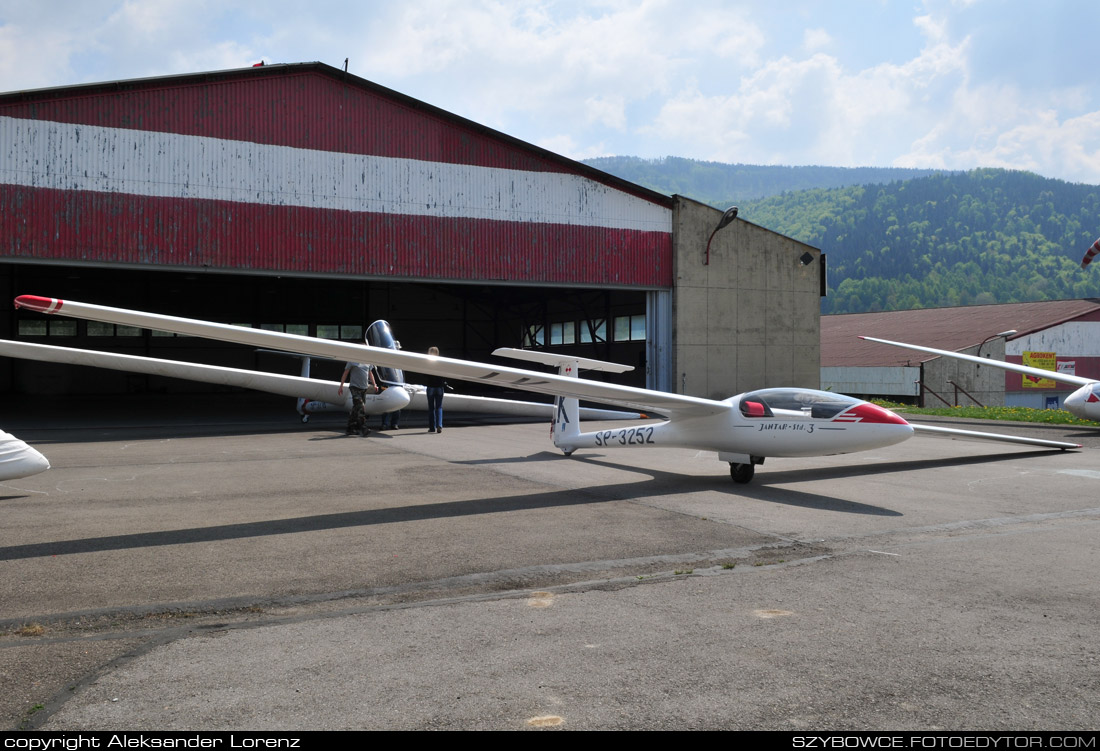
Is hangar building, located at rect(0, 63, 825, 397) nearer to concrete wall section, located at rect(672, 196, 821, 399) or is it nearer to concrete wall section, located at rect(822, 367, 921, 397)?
concrete wall section, located at rect(672, 196, 821, 399)

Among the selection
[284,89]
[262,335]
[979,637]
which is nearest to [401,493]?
[262,335]

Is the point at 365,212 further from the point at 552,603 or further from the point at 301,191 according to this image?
the point at 552,603

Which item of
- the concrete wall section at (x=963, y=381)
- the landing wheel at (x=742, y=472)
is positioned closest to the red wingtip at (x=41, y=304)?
the landing wheel at (x=742, y=472)

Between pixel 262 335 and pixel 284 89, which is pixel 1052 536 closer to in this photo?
pixel 262 335

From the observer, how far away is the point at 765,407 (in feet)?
35.2

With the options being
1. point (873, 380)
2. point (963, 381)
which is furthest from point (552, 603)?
point (873, 380)

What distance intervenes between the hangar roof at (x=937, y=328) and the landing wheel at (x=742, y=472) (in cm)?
4366

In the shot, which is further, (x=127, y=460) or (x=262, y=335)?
(x=127, y=460)

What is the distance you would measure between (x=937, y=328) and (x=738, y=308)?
3670 centimetres

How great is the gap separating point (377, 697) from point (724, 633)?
81.9 inches

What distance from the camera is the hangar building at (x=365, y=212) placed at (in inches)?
799

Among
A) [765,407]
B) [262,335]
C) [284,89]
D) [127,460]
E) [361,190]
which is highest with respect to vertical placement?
[284,89]

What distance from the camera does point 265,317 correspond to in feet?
150

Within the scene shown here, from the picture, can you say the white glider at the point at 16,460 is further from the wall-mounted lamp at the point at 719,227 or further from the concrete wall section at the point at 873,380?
the concrete wall section at the point at 873,380
